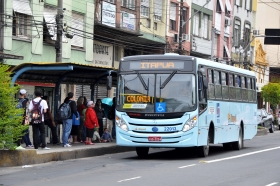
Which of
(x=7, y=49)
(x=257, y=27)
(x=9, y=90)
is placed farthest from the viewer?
(x=257, y=27)

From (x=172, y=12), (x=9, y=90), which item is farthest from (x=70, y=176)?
(x=172, y=12)

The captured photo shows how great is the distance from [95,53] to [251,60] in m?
29.0

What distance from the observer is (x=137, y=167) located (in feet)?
55.6

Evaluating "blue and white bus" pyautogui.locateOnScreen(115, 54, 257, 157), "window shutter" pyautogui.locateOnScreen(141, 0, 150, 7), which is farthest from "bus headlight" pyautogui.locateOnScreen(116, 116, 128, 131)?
"window shutter" pyautogui.locateOnScreen(141, 0, 150, 7)

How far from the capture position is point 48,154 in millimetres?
18516

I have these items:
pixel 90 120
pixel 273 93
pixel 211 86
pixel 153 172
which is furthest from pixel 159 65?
pixel 273 93

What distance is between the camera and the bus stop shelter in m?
19.2

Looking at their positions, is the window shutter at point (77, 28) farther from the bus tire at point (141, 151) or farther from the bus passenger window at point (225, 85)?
the bus tire at point (141, 151)

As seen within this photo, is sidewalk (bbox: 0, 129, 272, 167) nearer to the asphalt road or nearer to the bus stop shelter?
the asphalt road

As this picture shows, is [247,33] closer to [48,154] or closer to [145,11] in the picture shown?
[145,11]

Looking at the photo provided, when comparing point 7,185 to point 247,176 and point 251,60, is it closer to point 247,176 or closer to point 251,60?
point 247,176

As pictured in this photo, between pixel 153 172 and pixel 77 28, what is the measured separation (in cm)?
1916

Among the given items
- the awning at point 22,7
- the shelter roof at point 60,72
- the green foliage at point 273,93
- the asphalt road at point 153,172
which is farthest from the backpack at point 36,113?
the green foliage at point 273,93

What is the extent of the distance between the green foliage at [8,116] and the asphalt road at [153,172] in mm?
707
